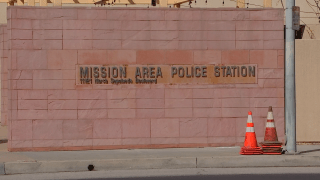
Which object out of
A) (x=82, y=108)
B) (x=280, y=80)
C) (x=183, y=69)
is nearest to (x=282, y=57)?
(x=280, y=80)

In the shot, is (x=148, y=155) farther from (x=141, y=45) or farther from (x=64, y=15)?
(x=64, y=15)

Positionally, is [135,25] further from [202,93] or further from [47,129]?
[47,129]

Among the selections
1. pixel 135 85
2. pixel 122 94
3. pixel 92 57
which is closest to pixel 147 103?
pixel 135 85

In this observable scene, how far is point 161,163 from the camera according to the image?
12875mm

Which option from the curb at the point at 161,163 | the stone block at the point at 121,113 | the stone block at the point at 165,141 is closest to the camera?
the curb at the point at 161,163

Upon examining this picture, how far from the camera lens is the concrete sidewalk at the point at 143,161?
12484 millimetres

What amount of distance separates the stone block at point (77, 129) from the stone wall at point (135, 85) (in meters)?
0.02

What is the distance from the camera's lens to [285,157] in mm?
13180

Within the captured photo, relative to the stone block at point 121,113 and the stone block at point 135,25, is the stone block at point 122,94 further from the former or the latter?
the stone block at point 135,25

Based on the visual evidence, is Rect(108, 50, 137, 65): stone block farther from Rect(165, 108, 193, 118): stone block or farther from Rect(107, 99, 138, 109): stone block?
Rect(165, 108, 193, 118): stone block

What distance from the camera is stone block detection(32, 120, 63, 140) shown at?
49.8 feet

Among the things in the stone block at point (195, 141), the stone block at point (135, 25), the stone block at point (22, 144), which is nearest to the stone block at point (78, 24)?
the stone block at point (135, 25)

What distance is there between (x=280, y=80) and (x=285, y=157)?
2933 mm

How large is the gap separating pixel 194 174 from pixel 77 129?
4085mm
